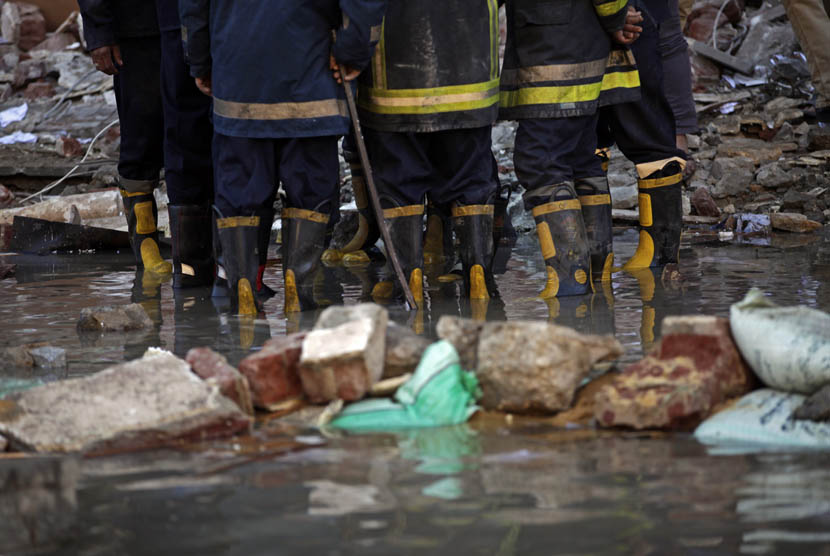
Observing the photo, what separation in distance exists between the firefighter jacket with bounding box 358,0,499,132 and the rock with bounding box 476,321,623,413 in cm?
159

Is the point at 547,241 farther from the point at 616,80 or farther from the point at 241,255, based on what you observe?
the point at 241,255

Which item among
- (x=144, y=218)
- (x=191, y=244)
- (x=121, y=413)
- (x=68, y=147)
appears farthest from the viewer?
(x=68, y=147)

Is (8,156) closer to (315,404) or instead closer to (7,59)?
(7,59)

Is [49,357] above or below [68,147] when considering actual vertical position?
below

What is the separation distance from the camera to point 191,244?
5.06 metres

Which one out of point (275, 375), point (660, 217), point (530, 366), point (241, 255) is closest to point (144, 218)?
point (241, 255)

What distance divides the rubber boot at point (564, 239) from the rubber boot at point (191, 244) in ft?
5.22

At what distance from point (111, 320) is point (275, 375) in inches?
55.3

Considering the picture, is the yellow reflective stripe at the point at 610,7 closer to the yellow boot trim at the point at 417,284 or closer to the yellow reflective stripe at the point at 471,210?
the yellow reflective stripe at the point at 471,210

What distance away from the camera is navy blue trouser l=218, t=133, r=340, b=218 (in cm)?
418

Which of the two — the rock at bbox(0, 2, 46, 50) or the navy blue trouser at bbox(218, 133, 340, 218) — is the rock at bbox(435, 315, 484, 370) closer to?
the navy blue trouser at bbox(218, 133, 340, 218)

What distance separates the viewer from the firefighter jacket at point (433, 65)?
4164 mm

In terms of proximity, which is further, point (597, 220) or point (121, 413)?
point (597, 220)

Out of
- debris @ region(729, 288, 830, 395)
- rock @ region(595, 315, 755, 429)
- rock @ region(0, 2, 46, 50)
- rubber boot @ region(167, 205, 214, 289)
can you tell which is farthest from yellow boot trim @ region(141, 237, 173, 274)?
rock @ region(0, 2, 46, 50)
